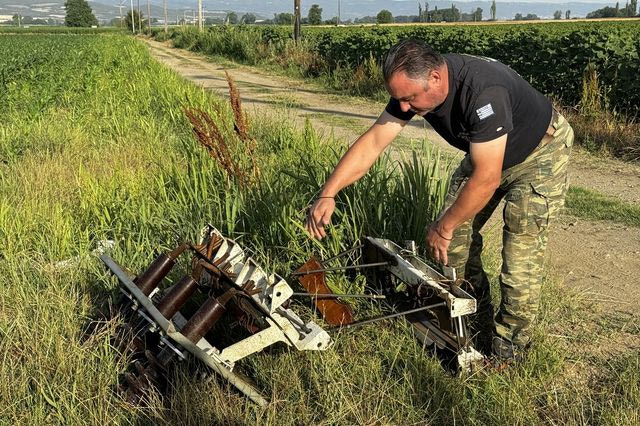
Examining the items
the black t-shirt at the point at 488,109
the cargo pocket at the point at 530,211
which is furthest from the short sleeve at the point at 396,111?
the cargo pocket at the point at 530,211

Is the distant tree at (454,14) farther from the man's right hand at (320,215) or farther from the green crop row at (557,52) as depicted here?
the man's right hand at (320,215)

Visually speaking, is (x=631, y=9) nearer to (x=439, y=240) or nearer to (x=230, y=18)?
(x=230, y=18)

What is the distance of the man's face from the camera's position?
260cm

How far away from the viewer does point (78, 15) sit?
11494 cm

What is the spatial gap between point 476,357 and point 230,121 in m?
4.92

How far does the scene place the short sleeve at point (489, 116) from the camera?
8.45ft

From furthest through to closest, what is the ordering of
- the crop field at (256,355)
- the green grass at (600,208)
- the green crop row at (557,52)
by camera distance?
the green crop row at (557,52) < the green grass at (600,208) < the crop field at (256,355)

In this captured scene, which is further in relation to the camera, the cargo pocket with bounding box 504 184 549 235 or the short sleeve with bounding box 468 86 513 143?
the cargo pocket with bounding box 504 184 549 235

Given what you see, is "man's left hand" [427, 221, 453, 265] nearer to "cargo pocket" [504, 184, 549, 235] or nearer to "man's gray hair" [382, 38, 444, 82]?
"cargo pocket" [504, 184, 549, 235]

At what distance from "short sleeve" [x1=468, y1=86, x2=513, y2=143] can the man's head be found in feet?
0.53

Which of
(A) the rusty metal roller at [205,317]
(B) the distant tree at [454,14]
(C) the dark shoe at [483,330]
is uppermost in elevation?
(B) the distant tree at [454,14]

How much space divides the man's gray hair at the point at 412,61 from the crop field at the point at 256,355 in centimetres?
123

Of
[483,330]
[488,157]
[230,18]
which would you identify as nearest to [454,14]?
[230,18]

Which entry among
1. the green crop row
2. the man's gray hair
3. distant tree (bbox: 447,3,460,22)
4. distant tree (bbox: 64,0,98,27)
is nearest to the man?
the man's gray hair
